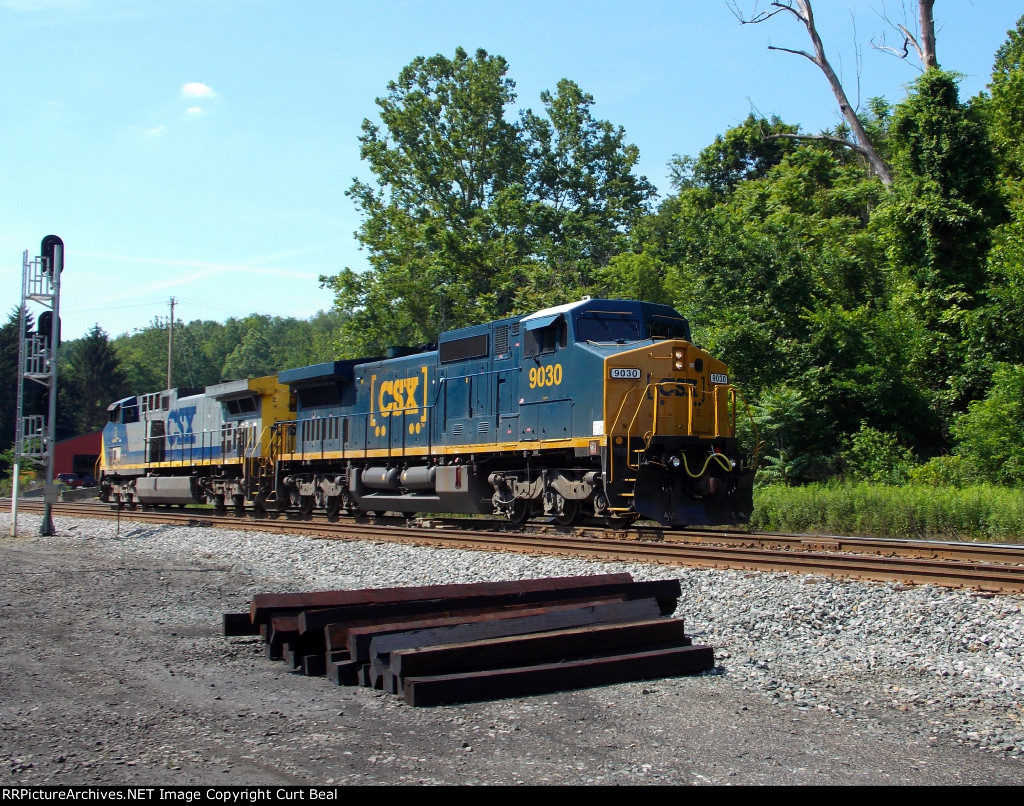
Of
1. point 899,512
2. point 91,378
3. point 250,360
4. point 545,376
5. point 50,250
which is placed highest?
point 250,360

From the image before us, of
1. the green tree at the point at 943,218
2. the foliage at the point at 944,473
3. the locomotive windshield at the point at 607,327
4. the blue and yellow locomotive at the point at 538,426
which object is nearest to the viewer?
the blue and yellow locomotive at the point at 538,426

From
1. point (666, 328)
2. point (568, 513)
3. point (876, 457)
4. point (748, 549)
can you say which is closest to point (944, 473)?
point (876, 457)

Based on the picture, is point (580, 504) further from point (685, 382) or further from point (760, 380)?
point (760, 380)

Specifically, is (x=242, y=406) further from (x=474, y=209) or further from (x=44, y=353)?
(x=474, y=209)

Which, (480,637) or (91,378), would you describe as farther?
(91,378)

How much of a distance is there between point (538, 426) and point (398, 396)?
4.44m

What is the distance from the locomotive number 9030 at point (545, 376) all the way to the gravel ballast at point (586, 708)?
551 centimetres

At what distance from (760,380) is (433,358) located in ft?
30.6

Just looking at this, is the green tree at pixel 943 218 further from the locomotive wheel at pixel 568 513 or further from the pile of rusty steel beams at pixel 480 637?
the pile of rusty steel beams at pixel 480 637

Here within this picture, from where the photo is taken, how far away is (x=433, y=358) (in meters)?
17.2

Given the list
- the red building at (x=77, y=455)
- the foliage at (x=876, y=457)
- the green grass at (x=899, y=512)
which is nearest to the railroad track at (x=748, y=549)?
the green grass at (x=899, y=512)

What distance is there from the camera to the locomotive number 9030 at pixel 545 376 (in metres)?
14.1

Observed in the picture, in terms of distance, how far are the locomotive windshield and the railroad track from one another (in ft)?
9.60

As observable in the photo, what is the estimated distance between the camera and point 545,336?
47.5ft
